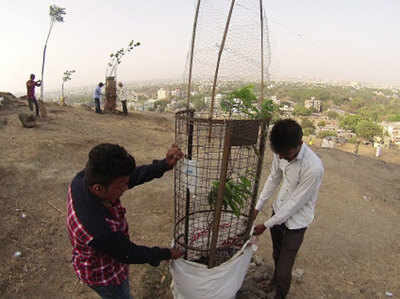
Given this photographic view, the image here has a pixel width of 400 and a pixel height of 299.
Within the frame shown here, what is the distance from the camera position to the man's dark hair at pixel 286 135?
1.76 metres

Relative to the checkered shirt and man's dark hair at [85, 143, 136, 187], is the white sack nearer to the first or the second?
the checkered shirt

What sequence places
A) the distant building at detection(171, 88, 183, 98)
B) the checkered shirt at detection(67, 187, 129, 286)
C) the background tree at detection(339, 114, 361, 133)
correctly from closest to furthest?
the checkered shirt at detection(67, 187, 129, 286) < the distant building at detection(171, 88, 183, 98) < the background tree at detection(339, 114, 361, 133)

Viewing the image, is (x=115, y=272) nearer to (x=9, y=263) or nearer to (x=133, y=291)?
(x=133, y=291)

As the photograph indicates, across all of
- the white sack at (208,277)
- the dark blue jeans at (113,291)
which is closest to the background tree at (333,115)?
the white sack at (208,277)

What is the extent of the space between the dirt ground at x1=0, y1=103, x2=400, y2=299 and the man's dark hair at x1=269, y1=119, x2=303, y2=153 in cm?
189

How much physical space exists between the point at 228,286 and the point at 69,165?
16.3ft

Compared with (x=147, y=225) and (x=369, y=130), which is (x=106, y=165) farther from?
(x=369, y=130)

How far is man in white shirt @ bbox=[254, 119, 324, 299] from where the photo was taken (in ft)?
5.90

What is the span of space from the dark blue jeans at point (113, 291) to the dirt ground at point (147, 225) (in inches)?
42.5

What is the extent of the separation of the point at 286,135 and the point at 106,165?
1.21 metres

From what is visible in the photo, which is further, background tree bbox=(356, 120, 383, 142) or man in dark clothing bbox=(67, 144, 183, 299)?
background tree bbox=(356, 120, 383, 142)

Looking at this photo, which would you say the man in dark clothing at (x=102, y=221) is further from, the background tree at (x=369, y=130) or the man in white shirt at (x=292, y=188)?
the background tree at (x=369, y=130)

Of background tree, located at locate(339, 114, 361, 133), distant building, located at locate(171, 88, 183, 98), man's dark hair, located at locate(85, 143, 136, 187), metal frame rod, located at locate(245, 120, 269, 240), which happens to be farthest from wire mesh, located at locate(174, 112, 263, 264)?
background tree, located at locate(339, 114, 361, 133)

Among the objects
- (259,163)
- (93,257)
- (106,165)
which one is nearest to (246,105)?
(259,163)
